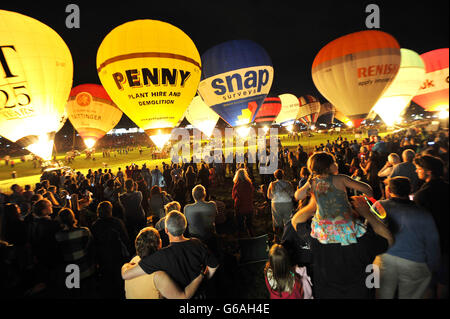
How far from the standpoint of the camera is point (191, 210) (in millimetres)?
3369

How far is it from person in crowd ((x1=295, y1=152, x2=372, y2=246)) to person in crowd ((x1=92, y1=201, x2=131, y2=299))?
2464 millimetres

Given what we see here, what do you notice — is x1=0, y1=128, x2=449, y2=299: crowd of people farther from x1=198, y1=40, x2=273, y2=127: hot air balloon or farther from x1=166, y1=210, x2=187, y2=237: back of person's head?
x1=198, y1=40, x2=273, y2=127: hot air balloon

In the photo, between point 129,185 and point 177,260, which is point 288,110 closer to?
point 129,185

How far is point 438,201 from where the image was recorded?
211cm

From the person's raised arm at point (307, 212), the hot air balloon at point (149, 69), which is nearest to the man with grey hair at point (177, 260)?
the person's raised arm at point (307, 212)

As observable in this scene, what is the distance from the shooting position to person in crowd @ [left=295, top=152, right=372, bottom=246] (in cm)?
190

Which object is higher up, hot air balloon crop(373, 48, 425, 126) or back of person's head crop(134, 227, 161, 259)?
hot air balloon crop(373, 48, 425, 126)

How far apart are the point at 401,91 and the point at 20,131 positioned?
44.9 feet

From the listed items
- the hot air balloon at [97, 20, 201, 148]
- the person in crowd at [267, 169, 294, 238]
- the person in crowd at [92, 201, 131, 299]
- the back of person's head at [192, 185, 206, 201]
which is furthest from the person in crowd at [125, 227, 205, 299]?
the hot air balloon at [97, 20, 201, 148]

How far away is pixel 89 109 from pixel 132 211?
26.1 feet

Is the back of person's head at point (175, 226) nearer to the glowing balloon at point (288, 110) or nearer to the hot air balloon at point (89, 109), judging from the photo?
the hot air balloon at point (89, 109)

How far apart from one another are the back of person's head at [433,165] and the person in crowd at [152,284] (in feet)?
8.22
